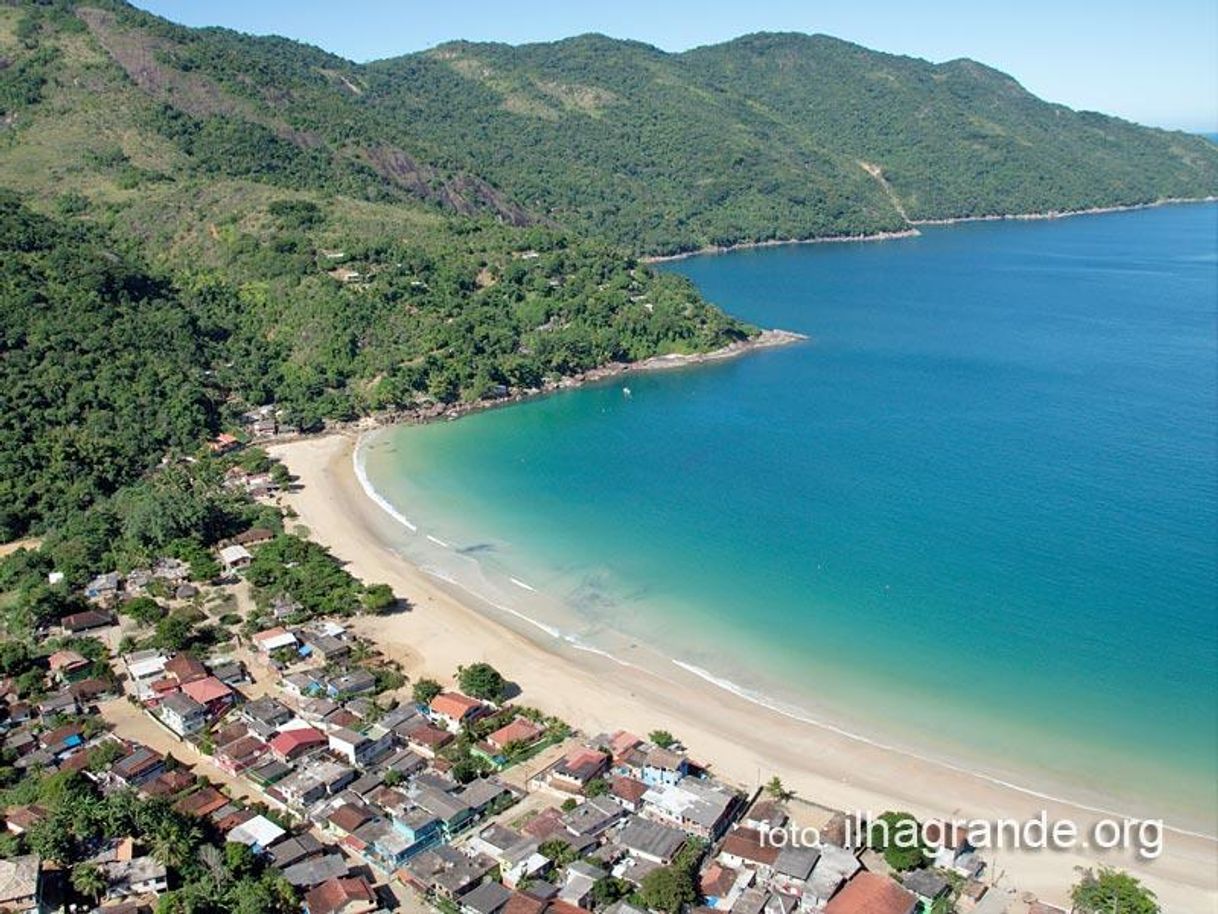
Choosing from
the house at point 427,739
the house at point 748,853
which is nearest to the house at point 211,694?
the house at point 427,739

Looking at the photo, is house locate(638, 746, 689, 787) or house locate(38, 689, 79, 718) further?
house locate(38, 689, 79, 718)

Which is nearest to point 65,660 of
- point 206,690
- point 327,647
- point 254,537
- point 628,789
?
point 206,690

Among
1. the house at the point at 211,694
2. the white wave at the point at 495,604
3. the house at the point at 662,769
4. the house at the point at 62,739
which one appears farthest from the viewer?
the white wave at the point at 495,604

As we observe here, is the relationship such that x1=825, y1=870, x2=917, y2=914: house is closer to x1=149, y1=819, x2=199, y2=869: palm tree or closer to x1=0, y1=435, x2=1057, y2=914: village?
x1=0, y1=435, x2=1057, y2=914: village

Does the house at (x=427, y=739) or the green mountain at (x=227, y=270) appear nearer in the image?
the house at (x=427, y=739)

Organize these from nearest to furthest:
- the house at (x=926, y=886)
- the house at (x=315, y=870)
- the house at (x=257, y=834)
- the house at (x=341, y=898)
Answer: the house at (x=341, y=898)
the house at (x=926, y=886)
the house at (x=315, y=870)
the house at (x=257, y=834)

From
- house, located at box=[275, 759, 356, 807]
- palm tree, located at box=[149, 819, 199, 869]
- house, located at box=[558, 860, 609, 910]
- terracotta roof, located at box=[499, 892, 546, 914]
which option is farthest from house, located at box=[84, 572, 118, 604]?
house, located at box=[558, 860, 609, 910]

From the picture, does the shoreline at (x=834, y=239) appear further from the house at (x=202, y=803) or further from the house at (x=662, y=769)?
the house at (x=202, y=803)
